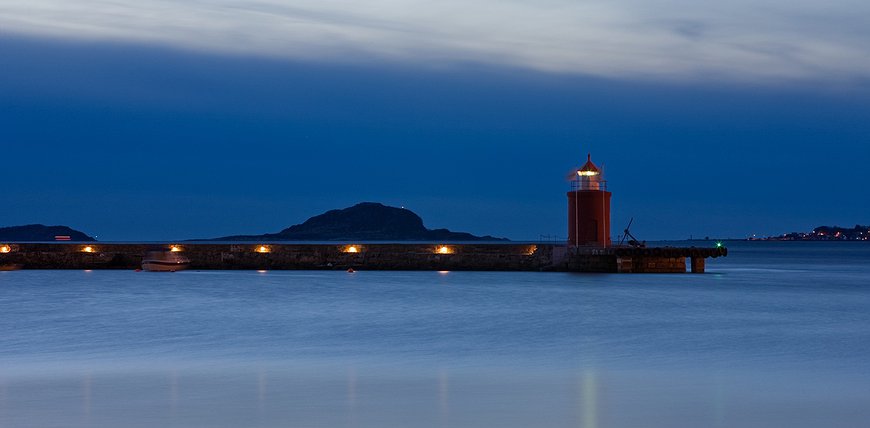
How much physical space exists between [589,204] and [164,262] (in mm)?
16834

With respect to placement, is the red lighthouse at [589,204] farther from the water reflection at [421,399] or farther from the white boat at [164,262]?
the water reflection at [421,399]

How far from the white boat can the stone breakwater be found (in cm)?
32

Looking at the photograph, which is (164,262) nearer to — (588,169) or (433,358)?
(588,169)

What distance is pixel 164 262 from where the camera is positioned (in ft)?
132

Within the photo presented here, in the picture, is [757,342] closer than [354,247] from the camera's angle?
Yes

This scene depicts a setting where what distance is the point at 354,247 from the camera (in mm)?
39844

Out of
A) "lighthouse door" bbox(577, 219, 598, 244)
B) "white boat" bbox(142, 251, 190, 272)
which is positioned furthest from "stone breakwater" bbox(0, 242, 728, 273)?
"lighthouse door" bbox(577, 219, 598, 244)

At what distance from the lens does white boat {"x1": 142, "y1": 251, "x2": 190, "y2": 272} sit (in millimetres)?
40344

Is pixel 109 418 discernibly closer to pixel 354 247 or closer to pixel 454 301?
pixel 454 301

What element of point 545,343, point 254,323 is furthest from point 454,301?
point 545,343

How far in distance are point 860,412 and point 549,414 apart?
329cm

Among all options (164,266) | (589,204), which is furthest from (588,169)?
(164,266)

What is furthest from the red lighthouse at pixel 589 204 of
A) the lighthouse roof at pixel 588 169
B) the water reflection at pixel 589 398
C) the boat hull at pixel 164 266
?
the water reflection at pixel 589 398

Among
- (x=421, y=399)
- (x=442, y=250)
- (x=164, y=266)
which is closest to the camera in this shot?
(x=421, y=399)
